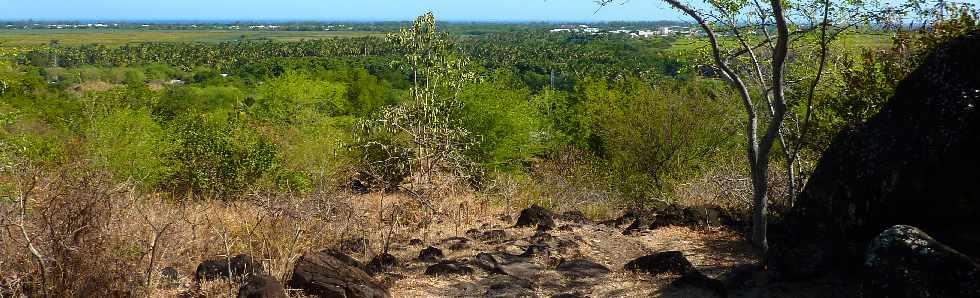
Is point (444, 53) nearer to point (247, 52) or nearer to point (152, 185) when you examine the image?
point (152, 185)

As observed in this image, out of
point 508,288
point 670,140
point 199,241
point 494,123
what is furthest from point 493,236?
point 494,123

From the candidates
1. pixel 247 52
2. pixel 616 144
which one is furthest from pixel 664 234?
pixel 247 52

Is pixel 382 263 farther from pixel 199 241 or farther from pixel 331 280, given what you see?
pixel 199 241

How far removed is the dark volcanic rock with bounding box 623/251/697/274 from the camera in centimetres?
753

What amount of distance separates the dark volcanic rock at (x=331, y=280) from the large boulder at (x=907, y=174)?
384 centimetres

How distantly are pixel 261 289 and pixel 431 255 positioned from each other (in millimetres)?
3291

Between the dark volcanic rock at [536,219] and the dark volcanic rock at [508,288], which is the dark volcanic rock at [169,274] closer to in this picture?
→ the dark volcanic rock at [508,288]

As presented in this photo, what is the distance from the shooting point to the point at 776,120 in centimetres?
729

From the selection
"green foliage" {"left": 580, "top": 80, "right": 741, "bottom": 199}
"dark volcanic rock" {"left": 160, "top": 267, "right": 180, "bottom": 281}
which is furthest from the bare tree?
"green foliage" {"left": 580, "top": 80, "right": 741, "bottom": 199}

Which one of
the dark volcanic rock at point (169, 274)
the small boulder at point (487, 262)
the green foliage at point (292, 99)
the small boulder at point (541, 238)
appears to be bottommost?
the green foliage at point (292, 99)

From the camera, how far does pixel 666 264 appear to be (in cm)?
759

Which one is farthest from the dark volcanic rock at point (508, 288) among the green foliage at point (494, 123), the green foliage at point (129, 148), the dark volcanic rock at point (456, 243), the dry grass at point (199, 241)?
the green foliage at point (494, 123)

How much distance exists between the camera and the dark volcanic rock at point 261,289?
541cm

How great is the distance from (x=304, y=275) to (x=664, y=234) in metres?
5.87
